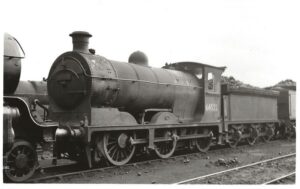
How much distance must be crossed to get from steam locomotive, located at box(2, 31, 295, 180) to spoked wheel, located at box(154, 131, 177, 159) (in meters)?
0.03

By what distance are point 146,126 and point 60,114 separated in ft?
8.36

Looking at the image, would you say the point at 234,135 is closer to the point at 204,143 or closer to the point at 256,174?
the point at 204,143

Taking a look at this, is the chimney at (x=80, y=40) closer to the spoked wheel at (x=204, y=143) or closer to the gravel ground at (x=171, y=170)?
the gravel ground at (x=171, y=170)

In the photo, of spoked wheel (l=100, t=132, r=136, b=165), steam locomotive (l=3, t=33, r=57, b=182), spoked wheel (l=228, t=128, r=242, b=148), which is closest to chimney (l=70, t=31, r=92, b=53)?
steam locomotive (l=3, t=33, r=57, b=182)

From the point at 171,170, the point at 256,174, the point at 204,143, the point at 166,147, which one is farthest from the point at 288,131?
the point at 171,170

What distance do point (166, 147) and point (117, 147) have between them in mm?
2476

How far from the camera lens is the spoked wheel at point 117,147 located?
9.43m

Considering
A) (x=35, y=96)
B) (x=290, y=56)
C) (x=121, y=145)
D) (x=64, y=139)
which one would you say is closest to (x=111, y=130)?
(x=121, y=145)

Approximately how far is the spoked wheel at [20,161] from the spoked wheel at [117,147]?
7.20 feet

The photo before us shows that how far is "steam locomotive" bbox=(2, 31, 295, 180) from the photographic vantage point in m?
9.20

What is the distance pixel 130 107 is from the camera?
10.6 meters

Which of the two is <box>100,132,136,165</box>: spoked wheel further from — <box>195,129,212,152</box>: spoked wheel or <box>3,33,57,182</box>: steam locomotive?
<box>195,129,212,152</box>: spoked wheel
